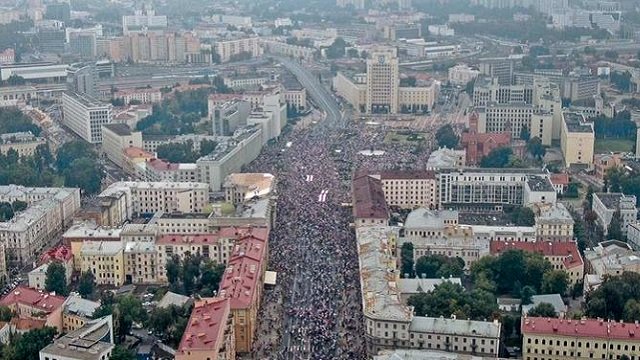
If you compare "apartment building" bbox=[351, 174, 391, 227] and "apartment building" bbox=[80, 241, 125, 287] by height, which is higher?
"apartment building" bbox=[351, 174, 391, 227]

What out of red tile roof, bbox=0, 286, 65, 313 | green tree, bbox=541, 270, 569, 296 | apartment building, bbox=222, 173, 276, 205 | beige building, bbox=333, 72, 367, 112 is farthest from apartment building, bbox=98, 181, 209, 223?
beige building, bbox=333, 72, 367, 112

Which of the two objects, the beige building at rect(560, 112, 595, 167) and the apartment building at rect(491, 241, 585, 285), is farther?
the beige building at rect(560, 112, 595, 167)

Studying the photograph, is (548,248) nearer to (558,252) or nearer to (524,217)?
(558,252)

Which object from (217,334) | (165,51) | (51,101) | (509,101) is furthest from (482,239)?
(165,51)

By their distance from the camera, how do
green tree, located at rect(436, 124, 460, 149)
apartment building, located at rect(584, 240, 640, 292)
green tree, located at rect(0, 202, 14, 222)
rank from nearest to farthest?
apartment building, located at rect(584, 240, 640, 292) < green tree, located at rect(0, 202, 14, 222) < green tree, located at rect(436, 124, 460, 149)

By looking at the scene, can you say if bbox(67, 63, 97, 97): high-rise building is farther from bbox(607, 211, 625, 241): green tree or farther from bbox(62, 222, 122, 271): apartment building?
bbox(607, 211, 625, 241): green tree

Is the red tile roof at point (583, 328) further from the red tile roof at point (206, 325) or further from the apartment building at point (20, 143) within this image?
the apartment building at point (20, 143)

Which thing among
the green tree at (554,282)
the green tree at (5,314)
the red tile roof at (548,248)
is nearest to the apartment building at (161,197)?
the green tree at (5,314)

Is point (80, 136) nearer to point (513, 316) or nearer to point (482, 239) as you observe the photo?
point (482, 239)
